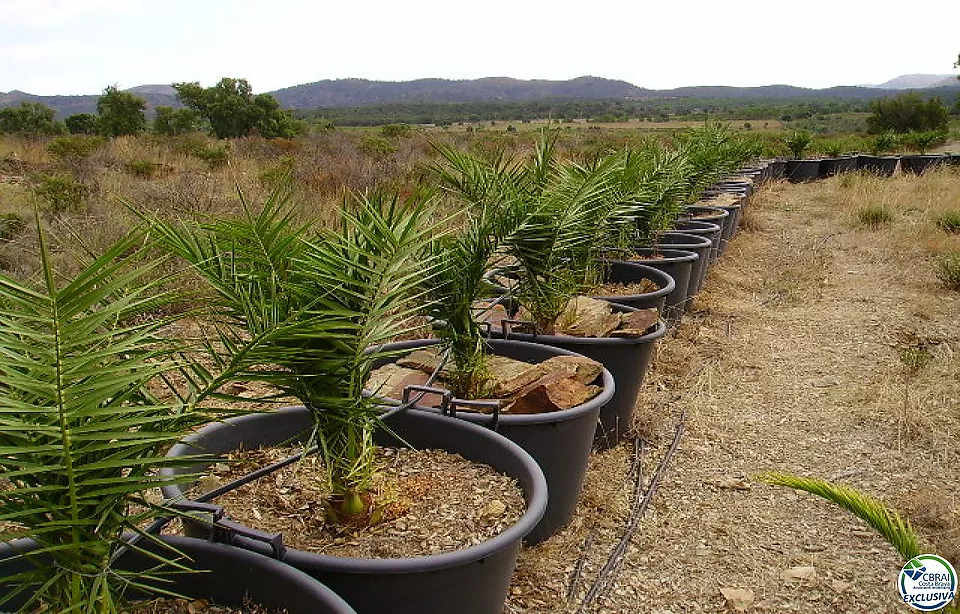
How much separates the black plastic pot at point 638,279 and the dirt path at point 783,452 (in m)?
0.50

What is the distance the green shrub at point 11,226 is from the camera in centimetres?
539

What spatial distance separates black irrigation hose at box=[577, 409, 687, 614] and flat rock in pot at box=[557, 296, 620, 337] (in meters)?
0.61

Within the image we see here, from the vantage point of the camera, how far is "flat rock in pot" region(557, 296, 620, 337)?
315 cm

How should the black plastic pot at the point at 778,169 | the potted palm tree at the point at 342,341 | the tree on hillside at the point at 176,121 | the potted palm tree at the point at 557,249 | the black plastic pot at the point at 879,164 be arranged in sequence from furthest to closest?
1. the tree on hillside at the point at 176,121
2. the black plastic pot at the point at 879,164
3. the black plastic pot at the point at 778,169
4. the potted palm tree at the point at 557,249
5. the potted palm tree at the point at 342,341

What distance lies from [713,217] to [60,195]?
607 centimetres

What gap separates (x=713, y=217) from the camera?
6.52m

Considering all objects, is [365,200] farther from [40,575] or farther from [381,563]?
[40,575]

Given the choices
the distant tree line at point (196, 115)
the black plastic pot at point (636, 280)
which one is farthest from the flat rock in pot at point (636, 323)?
the distant tree line at point (196, 115)

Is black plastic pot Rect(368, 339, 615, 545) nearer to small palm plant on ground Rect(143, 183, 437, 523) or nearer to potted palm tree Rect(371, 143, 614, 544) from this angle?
potted palm tree Rect(371, 143, 614, 544)

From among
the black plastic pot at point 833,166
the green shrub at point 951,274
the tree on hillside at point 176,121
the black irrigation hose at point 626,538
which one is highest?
the tree on hillside at point 176,121

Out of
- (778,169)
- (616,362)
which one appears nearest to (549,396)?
(616,362)

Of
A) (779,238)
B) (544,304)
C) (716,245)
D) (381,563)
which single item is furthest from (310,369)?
(779,238)

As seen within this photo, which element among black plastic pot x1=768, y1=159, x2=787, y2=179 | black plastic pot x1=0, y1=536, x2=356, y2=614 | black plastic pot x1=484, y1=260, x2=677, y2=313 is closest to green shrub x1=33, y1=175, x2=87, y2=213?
black plastic pot x1=484, y1=260, x2=677, y2=313

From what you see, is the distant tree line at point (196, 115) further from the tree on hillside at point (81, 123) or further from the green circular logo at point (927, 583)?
the green circular logo at point (927, 583)
